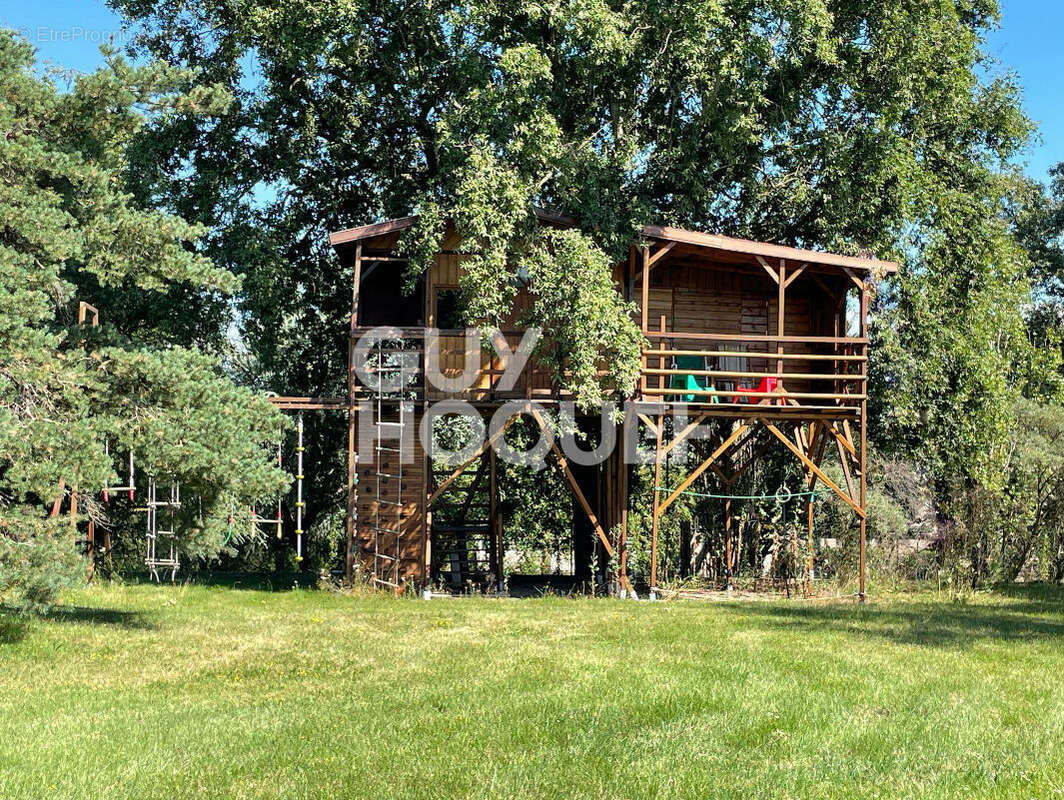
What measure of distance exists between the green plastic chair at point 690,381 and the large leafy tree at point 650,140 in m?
2.83

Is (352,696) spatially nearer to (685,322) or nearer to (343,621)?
(343,621)

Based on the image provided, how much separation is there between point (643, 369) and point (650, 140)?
7.75 metres

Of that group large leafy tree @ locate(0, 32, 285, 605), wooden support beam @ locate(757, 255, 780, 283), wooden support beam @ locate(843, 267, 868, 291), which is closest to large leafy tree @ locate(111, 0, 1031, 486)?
wooden support beam @ locate(757, 255, 780, 283)

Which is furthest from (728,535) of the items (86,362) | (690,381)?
(86,362)

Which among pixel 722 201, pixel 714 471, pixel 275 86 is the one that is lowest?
pixel 714 471

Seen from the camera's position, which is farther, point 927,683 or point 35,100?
point 35,100

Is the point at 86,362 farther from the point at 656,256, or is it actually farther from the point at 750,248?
the point at 750,248

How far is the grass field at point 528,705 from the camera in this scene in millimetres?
8352

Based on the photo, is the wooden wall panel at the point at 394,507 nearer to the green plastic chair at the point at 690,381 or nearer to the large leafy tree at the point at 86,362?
the green plastic chair at the point at 690,381

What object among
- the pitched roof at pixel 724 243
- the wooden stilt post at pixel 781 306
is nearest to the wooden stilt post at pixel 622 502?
the wooden stilt post at pixel 781 306

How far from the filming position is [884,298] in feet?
88.4

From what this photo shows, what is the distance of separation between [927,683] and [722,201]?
681 inches

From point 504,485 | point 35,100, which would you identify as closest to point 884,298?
point 504,485

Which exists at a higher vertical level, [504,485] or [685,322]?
[685,322]
